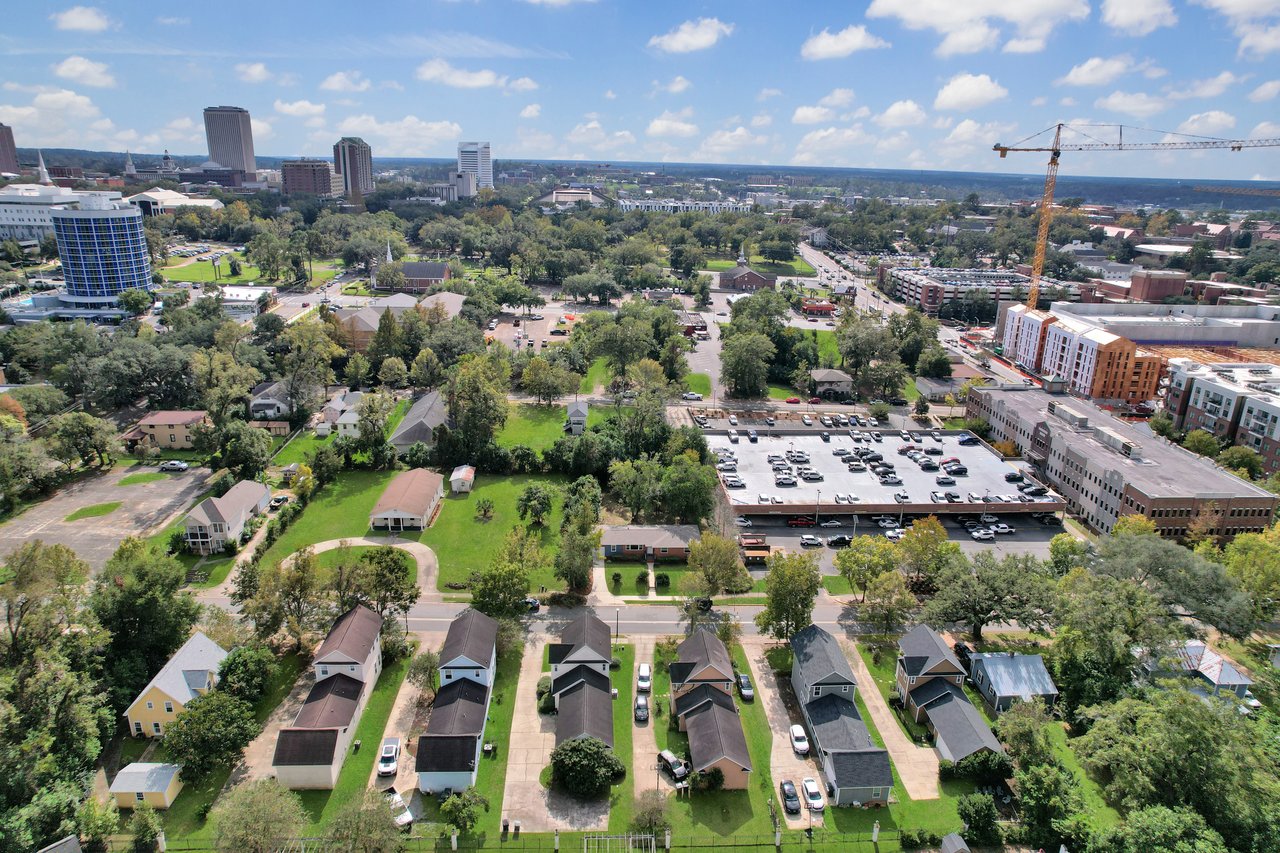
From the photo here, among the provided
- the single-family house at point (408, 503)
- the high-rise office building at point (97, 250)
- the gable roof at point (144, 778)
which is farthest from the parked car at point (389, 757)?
the high-rise office building at point (97, 250)

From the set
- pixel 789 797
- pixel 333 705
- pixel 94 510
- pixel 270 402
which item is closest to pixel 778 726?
pixel 789 797

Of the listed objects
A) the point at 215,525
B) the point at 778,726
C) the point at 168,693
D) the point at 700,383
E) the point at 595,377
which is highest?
the point at 595,377

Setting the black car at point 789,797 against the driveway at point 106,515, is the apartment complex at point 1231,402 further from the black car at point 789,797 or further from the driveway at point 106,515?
the driveway at point 106,515

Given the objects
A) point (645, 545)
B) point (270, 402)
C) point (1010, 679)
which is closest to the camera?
point (1010, 679)

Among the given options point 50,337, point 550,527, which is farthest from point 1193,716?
point 50,337

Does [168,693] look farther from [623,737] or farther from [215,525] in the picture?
[623,737]

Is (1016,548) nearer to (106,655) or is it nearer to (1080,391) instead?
(1080,391)
